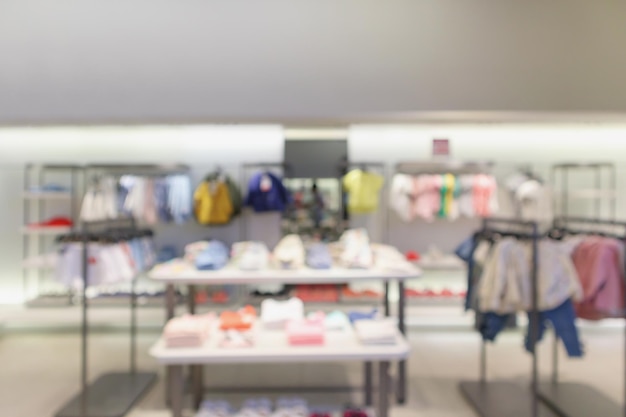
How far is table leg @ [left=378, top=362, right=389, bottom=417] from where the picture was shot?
2.79 meters

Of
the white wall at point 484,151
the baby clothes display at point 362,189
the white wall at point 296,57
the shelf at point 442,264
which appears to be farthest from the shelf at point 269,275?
the white wall at point 484,151

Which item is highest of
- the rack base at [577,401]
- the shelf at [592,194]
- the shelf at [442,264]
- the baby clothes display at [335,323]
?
the shelf at [592,194]

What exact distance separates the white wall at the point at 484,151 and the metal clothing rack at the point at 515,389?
219 centimetres

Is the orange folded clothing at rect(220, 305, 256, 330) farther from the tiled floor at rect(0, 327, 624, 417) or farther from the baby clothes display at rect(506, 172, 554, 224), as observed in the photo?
the baby clothes display at rect(506, 172, 554, 224)

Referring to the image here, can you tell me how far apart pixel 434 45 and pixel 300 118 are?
1.27 metres

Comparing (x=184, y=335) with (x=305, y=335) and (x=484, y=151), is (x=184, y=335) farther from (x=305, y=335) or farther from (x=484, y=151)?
(x=484, y=151)

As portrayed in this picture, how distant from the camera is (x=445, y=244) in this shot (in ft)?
20.9

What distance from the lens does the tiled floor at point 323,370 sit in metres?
3.94

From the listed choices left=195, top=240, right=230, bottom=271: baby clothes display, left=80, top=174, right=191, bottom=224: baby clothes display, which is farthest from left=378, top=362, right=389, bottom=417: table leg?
left=80, top=174, right=191, bottom=224: baby clothes display

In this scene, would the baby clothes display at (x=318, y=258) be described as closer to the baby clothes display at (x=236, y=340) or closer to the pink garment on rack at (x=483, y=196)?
the baby clothes display at (x=236, y=340)

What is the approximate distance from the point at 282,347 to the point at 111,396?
78.9 inches

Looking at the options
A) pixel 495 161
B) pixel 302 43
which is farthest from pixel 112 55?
pixel 495 161

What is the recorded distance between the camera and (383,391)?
9.22 ft

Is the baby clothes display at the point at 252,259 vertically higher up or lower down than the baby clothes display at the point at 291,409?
higher up
